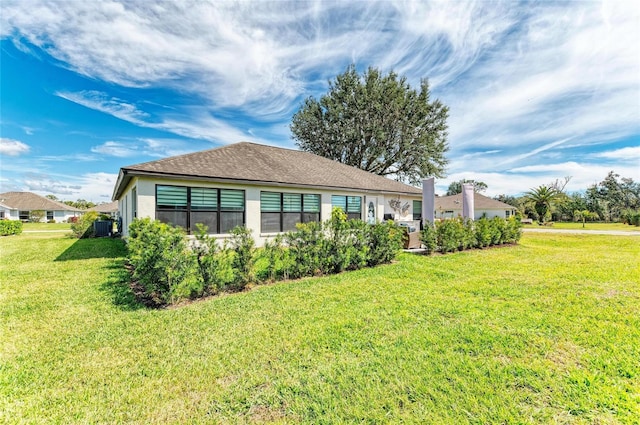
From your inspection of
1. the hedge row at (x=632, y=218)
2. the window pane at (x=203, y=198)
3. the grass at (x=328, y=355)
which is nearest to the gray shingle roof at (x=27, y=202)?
the window pane at (x=203, y=198)

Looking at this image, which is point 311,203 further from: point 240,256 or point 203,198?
point 240,256

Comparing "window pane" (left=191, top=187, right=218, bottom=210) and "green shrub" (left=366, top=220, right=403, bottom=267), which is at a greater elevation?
"window pane" (left=191, top=187, right=218, bottom=210)

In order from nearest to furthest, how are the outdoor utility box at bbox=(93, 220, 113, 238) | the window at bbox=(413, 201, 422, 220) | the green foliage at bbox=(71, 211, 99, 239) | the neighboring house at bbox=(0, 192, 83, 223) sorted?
the green foliage at bbox=(71, 211, 99, 239) → the outdoor utility box at bbox=(93, 220, 113, 238) → the window at bbox=(413, 201, 422, 220) → the neighboring house at bbox=(0, 192, 83, 223)

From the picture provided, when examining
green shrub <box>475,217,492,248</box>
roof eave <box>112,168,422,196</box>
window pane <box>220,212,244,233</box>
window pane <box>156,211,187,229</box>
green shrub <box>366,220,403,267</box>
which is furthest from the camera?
green shrub <box>475,217,492,248</box>

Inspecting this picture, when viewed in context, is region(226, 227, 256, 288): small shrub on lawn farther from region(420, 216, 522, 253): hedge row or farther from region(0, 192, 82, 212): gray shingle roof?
region(0, 192, 82, 212): gray shingle roof

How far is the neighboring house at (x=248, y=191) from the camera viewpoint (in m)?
9.02

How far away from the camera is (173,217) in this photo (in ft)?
30.3

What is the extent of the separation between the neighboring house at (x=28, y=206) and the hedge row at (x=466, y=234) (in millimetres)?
53612

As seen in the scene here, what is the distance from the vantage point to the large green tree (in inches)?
939

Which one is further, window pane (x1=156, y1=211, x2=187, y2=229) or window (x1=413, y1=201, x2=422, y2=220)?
window (x1=413, y1=201, x2=422, y2=220)

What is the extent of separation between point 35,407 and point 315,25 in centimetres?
1069


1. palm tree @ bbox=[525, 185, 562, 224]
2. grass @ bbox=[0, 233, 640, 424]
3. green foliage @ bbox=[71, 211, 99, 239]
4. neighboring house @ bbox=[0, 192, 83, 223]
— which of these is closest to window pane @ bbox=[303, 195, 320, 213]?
grass @ bbox=[0, 233, 640, 424]

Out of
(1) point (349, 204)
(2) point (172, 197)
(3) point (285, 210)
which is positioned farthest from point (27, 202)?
(1) point (349, 204)

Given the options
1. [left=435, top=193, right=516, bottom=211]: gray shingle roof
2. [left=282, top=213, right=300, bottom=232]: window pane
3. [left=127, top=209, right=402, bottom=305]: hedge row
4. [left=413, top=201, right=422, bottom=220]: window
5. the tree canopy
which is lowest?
[left=127, top=209, right=402, bottom=305]: hedge row
